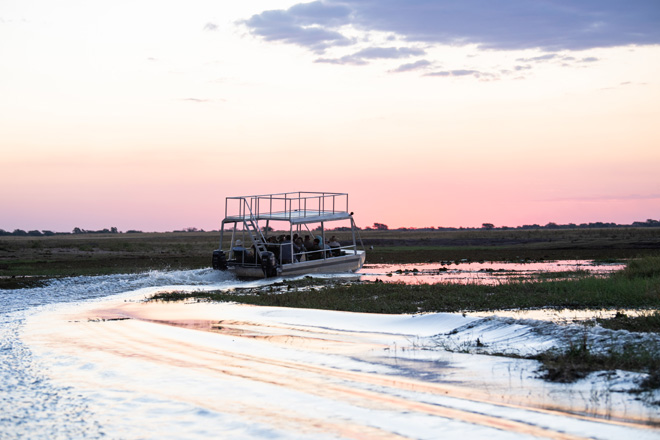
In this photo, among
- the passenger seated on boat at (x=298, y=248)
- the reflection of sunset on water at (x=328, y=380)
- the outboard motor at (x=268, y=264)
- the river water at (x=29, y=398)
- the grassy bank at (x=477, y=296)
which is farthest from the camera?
the passenger seated on boat at (x=298, y=248)

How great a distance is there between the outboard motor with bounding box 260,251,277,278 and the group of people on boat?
50cm

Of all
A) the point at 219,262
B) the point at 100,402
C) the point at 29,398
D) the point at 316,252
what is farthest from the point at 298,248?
the point at 100,402

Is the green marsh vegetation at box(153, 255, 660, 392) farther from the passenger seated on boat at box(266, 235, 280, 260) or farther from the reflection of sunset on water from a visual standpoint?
the passenger seated on boat at box(266, 235, 280, 260)

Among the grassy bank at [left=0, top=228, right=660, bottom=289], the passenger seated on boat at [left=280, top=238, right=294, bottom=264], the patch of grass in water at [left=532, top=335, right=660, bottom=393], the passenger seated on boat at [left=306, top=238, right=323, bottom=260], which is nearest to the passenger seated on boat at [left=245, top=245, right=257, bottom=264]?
the passenger seated on boat at [left=280, top=238, right=294, bottom=264]

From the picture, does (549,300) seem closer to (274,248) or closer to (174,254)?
(274,248)

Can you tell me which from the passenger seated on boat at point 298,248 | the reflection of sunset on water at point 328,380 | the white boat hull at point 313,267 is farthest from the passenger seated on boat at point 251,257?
the reflection of sunset on water at point 328,380

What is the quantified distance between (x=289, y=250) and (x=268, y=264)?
1.92 metres

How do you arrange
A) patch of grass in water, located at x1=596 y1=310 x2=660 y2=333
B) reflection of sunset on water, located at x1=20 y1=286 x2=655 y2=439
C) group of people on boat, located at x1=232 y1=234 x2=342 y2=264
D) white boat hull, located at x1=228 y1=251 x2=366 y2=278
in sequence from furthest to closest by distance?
1. group of people on boat, located at x1=232 y1=234 x2=342 y2=264
2. white boat hull, located at x1=228 y1=251 x2=366 y2=278
3. patch of grass in water, located at x1=596 y1=310 x2=660 y2=333
4. reflection of sunset on water, located at x1=20 y1=286 x2=655 y2=439

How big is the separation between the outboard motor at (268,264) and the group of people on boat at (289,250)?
1.64ft

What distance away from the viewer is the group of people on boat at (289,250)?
1077 inches

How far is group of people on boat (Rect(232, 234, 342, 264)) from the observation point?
27.4 meters

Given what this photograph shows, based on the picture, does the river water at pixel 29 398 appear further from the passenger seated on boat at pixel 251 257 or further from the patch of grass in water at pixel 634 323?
the passenger seated on boat at pixel 251 257

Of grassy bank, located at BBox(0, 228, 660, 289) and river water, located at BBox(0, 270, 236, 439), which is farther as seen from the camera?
grassy bank, located at BBox(0, 228, 660, 289)

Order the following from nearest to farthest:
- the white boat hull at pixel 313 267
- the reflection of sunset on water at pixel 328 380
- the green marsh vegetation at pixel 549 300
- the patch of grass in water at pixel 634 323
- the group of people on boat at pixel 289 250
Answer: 1. the reflection of sunset on water at pixel 328 380
2. the green marsh vegetation at pixel 549 300
3. the patch of grass in water at pixel 634 323
4. the white boat hull at pixel 313 267
5. the group of people on boat at pixel 289 250
